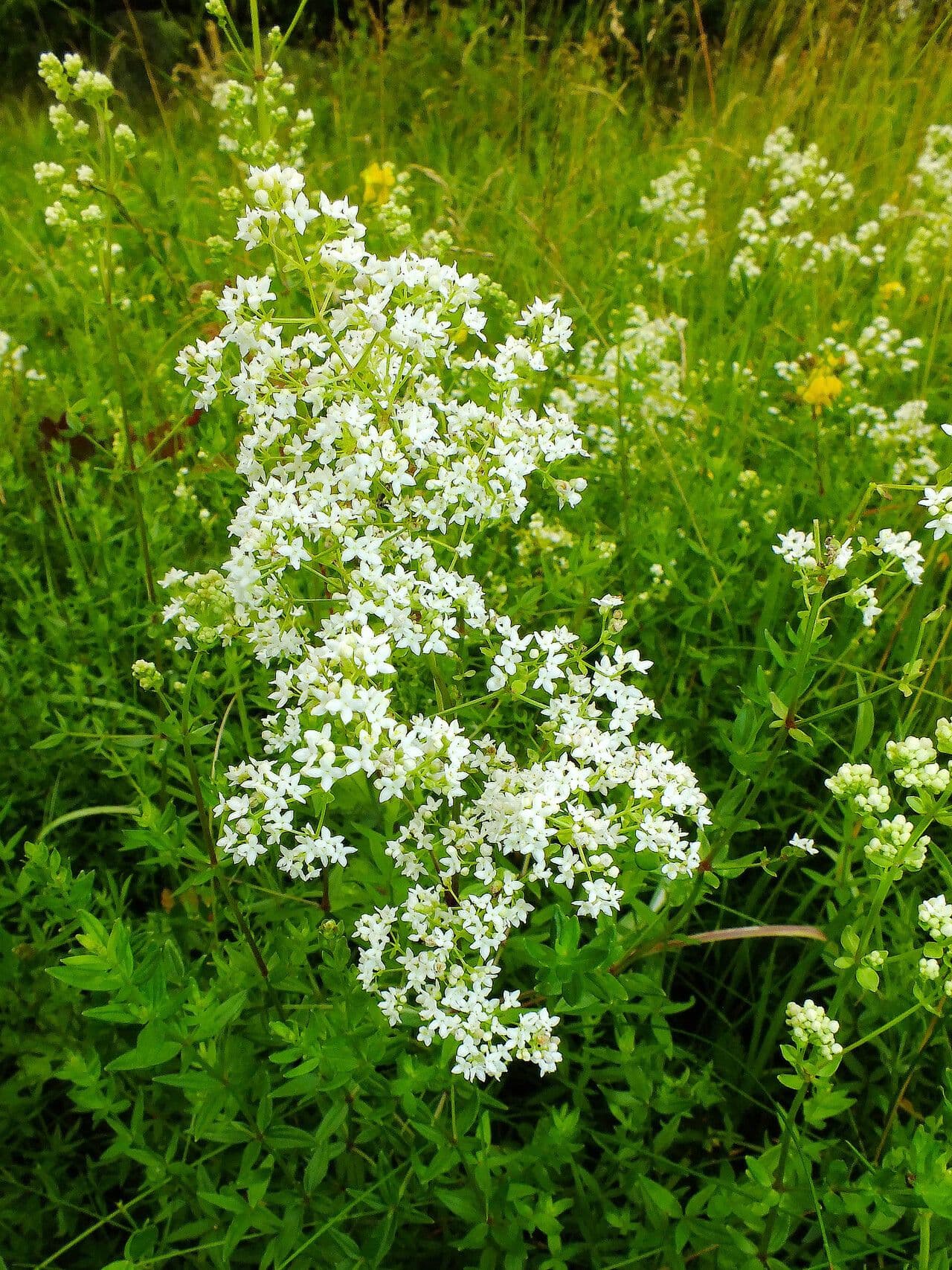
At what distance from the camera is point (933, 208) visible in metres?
5.11

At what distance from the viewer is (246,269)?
350 centimetres

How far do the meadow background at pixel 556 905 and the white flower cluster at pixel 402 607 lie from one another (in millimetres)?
139

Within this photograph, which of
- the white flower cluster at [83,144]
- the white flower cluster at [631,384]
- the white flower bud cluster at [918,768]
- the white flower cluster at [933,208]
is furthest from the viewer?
the white flower cluster at [933,208]

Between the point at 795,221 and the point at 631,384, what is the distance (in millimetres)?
2041

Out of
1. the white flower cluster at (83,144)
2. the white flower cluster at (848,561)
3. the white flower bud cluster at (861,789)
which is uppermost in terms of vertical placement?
the white flower cluster at (83,144)

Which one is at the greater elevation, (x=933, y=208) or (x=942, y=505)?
(x=942, y=505)

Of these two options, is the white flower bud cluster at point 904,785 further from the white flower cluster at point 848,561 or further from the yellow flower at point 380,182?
the yellow flower at point 380,182

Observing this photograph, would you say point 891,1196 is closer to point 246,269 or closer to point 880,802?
point 880,802

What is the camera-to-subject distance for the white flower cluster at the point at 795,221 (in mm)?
4418

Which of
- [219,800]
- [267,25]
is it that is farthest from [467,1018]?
[267,25]

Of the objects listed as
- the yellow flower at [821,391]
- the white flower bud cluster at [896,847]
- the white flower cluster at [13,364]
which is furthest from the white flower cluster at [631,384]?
the white flower cluster at [13,364]

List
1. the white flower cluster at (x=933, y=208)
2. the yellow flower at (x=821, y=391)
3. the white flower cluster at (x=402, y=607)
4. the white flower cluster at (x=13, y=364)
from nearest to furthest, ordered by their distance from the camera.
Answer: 1. the white flower cluster at (x=402, y=607)
2. the yellow flower at (x=821, y=391)
3. the white flower cluster at (x=13, y=364)
4. the white flower cluster at (x=933, y=208)

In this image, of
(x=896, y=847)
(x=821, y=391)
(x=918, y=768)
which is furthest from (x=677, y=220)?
(x=896, y=847)

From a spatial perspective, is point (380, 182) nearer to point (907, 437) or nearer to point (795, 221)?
point (795, 221)
